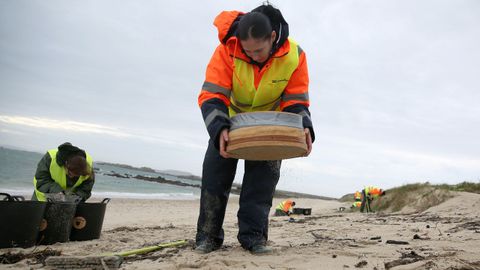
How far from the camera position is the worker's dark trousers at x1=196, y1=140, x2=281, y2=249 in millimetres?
3266

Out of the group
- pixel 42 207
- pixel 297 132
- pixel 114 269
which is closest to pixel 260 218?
pixel 297 132

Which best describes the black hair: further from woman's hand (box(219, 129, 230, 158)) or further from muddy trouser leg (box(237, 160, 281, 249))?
muddy trouser leg (box(237, 160, 281, 249))

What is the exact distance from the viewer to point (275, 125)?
272cm

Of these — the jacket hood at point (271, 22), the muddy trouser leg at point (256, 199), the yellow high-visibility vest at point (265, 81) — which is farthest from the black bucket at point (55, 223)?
the jacket hood at point (271, 22)

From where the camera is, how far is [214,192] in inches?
132

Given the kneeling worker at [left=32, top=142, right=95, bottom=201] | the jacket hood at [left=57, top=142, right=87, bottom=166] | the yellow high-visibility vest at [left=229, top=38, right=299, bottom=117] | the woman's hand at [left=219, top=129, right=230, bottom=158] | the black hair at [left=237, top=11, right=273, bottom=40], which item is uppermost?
the black hair at [left=237, top=11, right=273, bottom=40]

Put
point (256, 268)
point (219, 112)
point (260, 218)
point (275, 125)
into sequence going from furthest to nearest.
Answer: point (260, 218)
point (219, 112)
point (275, 125)
point (256, 268)

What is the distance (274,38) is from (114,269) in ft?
6.83

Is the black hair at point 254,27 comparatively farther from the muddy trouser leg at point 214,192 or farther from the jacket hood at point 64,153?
the jacket hood at point 64,153

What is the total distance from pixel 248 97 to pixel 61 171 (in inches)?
119

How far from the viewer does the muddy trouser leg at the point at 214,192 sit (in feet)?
10.9

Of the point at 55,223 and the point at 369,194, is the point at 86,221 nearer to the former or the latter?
the point at 55,223

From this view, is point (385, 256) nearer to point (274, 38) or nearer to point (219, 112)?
point (219, 112)

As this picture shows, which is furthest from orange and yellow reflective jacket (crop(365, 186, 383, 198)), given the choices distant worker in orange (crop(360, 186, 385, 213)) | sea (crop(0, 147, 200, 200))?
sea (crop(0, 147, 200, 200))
